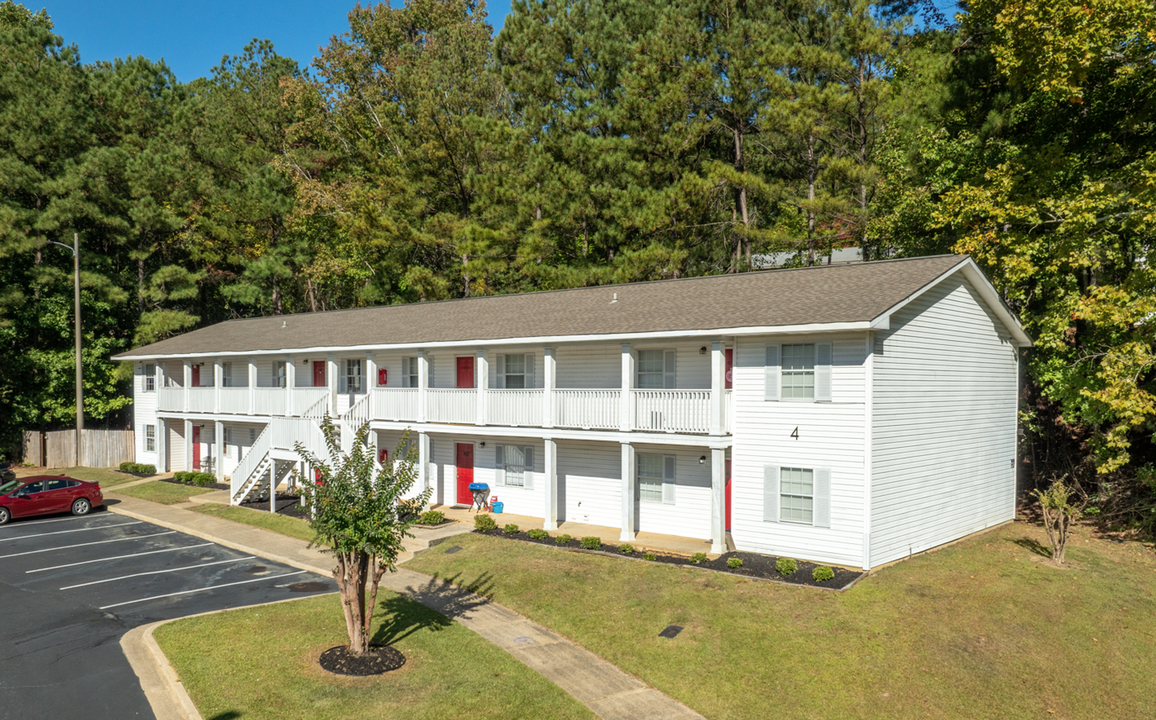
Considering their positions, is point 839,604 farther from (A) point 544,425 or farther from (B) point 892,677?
(A) point 544,425

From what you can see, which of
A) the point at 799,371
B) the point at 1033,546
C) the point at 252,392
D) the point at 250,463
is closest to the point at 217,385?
the point at 252,392

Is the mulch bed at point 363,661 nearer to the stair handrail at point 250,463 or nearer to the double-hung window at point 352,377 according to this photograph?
the stair handrail at point 250,463

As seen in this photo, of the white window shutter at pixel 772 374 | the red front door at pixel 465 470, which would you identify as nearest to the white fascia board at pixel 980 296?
the white window shutter at pixel 772 374

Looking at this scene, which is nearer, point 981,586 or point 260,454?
point 981,586

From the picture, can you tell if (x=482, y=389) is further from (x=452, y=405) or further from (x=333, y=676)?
(x=333, y=676)

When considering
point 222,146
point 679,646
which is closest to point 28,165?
point 222,146
